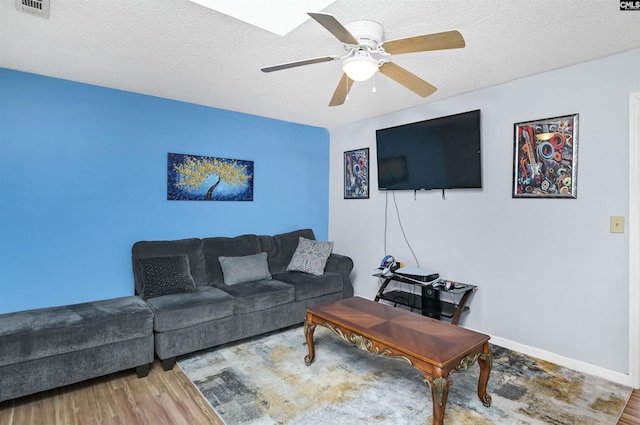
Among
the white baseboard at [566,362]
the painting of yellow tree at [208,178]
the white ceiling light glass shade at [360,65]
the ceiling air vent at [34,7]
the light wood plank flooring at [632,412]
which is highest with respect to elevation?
the ceiling air vent at [34,7]

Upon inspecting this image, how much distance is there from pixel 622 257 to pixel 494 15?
202 centimetres

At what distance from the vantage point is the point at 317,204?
4.93 meters

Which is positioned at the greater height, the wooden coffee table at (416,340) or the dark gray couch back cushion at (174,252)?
the dark gray couch back cushion at (174,252)

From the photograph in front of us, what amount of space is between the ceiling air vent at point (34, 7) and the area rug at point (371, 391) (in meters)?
2.61

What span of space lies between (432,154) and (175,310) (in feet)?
9.51

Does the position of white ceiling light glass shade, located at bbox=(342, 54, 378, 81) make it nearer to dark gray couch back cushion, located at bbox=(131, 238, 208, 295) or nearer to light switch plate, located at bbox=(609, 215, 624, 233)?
light switch plate, located at bbox=(609, 215, 624, 233)

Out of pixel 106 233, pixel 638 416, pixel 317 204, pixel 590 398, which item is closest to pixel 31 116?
pixel 106 233

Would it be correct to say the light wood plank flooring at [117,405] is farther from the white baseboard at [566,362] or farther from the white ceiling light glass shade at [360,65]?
the white baseboard at [566,362]

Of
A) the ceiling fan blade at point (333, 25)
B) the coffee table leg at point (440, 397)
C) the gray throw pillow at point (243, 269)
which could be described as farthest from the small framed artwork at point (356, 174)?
the coffee table leg at point (440, 397)

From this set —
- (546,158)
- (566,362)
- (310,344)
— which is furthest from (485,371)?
(546,158)

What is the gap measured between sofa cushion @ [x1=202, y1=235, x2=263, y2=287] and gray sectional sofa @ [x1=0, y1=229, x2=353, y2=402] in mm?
11

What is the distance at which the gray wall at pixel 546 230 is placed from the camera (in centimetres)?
250

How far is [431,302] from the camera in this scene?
3371mm

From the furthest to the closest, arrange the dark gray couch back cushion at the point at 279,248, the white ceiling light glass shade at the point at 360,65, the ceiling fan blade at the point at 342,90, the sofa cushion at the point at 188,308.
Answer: the dark gray couch back cushion at the point at 279,248 → the sofa cushion at the point at 188,308 → the ceiling fan blade at the point at 342,90 → the white ceiling light glass shade at the point at 360,65
